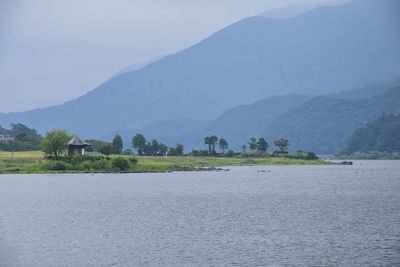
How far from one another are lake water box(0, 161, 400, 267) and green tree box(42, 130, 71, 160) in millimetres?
72719

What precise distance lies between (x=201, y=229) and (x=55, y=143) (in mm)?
125458

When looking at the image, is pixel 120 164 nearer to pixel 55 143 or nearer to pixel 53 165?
pixel 53 165

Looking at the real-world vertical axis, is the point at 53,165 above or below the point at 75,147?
below

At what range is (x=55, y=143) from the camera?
181m

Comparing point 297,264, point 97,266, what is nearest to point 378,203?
point 297,264

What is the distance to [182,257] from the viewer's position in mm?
47656

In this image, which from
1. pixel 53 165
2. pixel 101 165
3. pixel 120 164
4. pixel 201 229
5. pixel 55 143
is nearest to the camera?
pixel 201 229

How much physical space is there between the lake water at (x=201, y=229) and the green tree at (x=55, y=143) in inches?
2863

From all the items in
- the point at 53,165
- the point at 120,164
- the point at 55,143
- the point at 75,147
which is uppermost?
the point at 55,143

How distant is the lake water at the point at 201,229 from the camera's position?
155ft

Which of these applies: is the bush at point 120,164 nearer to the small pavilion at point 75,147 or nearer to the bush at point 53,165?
the small pavilion at point 75,147

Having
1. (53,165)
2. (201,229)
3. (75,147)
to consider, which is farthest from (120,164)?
(201,229)

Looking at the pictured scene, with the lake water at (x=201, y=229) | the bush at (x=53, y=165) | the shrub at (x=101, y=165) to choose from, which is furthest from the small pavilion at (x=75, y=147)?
the lake water at (x=201, y=229)

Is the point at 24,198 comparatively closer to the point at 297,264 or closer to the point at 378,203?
the point at 378,203
